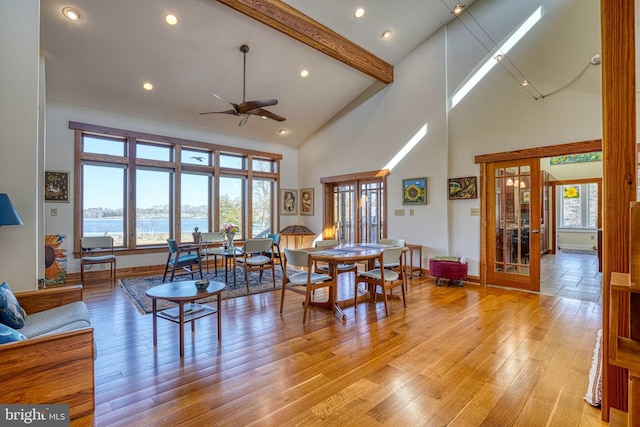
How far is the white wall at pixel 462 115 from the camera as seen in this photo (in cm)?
430

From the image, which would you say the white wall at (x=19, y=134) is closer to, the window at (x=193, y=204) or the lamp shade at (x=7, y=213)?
the lamp shade at (x=7, y=213)

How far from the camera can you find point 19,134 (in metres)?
2.59

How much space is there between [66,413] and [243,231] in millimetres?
5849

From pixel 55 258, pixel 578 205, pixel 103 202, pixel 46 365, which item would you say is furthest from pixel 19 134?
pixel 578 205

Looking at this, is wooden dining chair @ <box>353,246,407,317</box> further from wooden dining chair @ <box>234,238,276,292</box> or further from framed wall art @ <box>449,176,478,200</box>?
framed wall art @ <box>449,176,478,200</box>

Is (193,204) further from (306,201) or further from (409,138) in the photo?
(409,138)

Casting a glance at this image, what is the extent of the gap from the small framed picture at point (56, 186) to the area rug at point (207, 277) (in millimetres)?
1748

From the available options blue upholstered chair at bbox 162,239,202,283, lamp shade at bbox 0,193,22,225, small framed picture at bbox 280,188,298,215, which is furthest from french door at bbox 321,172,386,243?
lamp shade at bbox 0,193,22,225

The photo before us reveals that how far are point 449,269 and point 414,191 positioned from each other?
5.29 feet

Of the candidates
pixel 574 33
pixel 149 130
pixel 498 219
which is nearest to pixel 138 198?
pixel 149 130

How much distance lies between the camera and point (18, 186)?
258 cm

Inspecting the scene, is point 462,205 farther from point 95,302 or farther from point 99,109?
point 99,109

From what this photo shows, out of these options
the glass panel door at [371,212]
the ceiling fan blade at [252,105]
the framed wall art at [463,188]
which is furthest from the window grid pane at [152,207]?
the framed wall art at [463,188]

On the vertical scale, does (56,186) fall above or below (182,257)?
above
